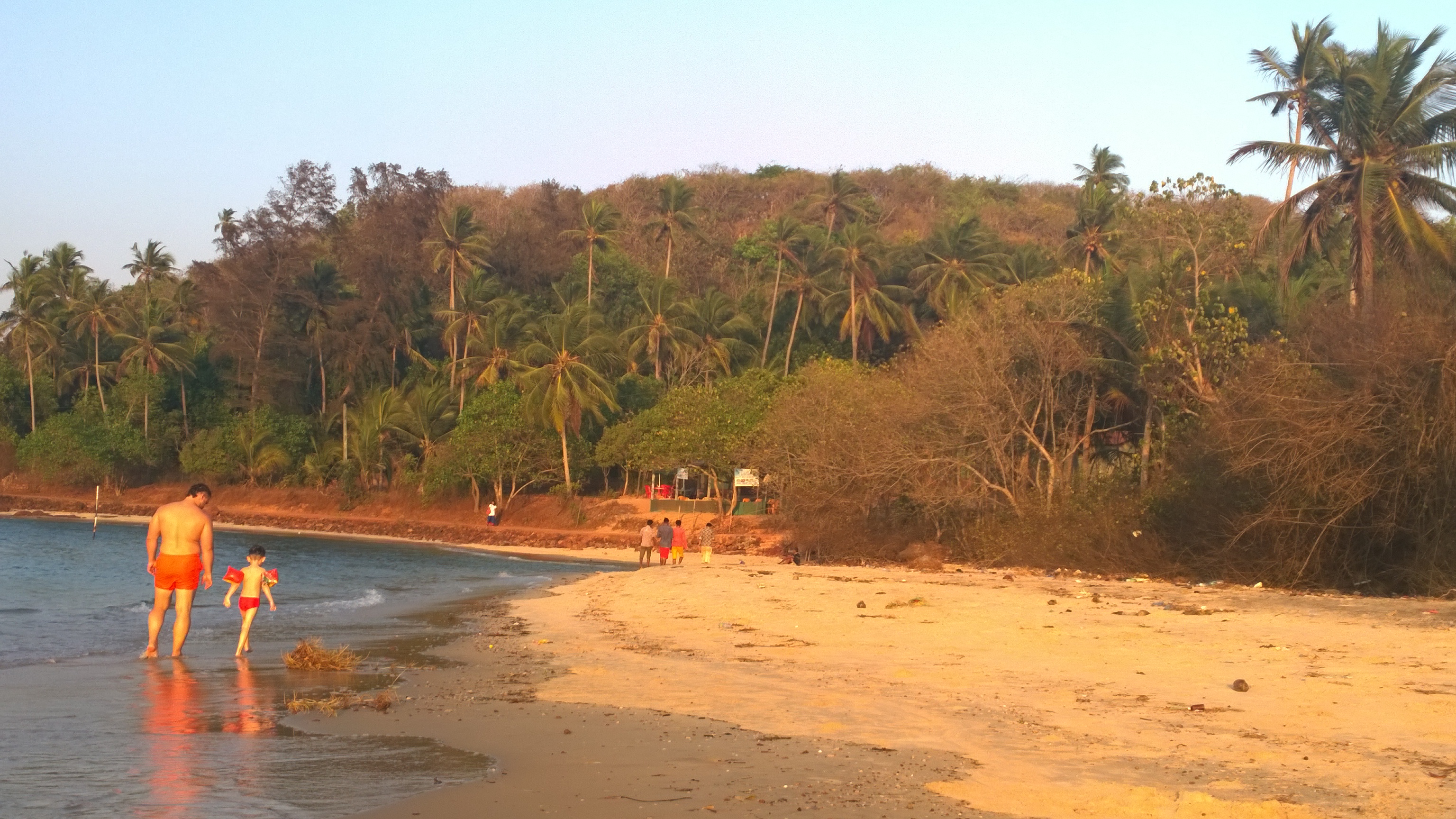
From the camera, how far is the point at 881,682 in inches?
431

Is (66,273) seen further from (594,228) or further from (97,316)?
(594,228)

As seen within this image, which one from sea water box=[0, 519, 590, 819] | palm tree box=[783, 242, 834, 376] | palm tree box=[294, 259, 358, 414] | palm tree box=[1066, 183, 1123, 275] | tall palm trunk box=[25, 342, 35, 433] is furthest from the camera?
tall palm trunk box=[25, 342, 35, 433]

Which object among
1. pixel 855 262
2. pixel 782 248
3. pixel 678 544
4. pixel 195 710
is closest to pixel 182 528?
pixel 195 710

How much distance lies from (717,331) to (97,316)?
35.7 meters

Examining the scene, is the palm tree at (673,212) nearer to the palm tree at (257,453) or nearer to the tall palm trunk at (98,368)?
the palm tree at (257,453)

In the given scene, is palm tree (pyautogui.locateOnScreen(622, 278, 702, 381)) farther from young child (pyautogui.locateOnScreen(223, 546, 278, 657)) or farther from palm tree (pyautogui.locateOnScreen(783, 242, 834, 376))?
young child (pyautogui.locateOnScreen(223, 546, 278, 657))

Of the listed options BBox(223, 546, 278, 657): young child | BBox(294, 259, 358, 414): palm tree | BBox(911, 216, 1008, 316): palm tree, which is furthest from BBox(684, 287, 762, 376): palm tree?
BBox(223, 546, 278, 657): young child

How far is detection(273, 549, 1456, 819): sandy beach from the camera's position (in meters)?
6.89

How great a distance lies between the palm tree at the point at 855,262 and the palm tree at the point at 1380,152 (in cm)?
3119

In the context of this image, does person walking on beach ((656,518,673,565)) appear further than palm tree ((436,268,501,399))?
No

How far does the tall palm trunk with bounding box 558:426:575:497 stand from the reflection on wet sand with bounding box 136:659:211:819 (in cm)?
4228

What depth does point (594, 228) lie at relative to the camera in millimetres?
67938

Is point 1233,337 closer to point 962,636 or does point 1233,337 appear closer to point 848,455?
point 848,455

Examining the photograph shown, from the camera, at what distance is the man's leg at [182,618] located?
41.8 ft
